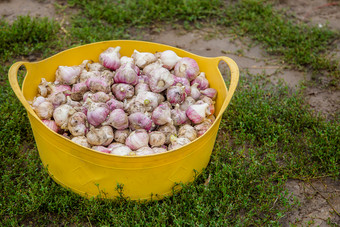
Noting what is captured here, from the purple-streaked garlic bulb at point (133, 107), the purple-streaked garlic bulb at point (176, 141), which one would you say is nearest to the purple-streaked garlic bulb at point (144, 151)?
the purple-streaked garlic bulb at point (176, 141)

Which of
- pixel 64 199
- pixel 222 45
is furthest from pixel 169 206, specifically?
pixel 222 45

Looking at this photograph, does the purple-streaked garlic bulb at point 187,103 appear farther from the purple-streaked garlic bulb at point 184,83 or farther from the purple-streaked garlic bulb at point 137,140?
the purple-streaked garlic bulb at point 137,140

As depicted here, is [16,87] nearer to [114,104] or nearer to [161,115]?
[114,104]

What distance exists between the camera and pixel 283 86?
2637 millimetres

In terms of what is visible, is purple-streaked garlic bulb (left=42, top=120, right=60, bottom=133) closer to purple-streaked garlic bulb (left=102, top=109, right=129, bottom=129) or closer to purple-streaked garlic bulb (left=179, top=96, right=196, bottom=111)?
purple-streaked garlic bulb (left=102, top=109, right=129, bottom=129)

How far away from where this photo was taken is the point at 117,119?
1.74m

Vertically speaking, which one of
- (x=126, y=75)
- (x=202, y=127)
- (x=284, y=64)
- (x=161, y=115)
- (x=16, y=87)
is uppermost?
(x=16, y=87)

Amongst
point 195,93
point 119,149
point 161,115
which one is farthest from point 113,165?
point 195,93

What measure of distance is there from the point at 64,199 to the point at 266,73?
1.79m

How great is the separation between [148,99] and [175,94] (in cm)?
15

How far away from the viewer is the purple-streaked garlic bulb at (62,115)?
70.4 inches

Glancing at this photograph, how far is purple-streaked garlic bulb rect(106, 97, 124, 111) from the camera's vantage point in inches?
72.0

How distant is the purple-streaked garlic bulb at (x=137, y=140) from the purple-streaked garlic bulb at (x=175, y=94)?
27 cm

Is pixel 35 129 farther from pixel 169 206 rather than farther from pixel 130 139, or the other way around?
pixel 169 206
